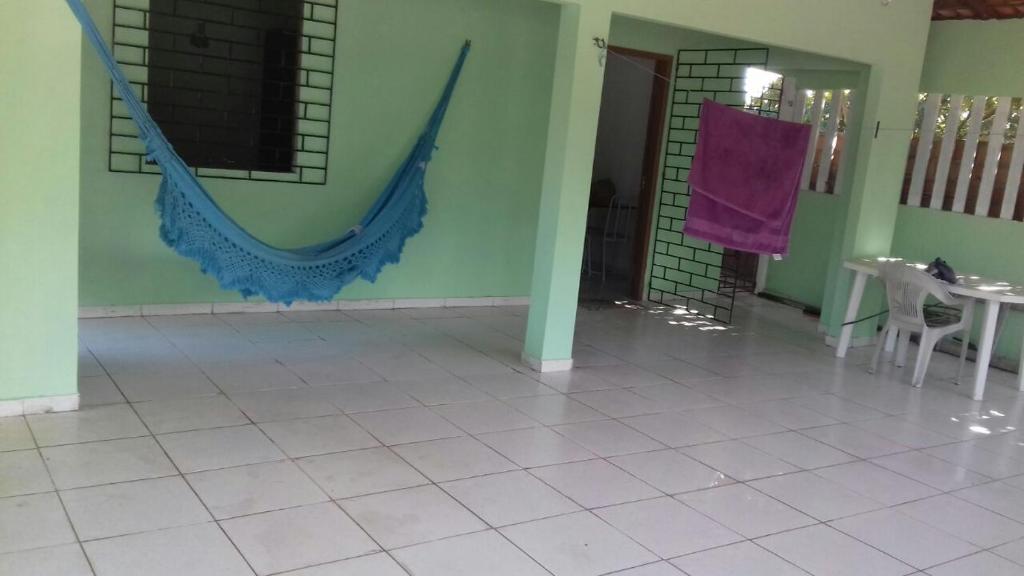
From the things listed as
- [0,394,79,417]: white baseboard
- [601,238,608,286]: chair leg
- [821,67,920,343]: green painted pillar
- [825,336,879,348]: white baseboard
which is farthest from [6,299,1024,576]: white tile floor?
[601,238,608,286]: chair leg

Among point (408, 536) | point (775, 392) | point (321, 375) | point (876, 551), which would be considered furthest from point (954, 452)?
point (321, 375)

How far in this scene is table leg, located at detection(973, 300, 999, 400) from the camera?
4.64 metres

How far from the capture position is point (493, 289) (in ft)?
19.2

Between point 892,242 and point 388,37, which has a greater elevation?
point 388,37

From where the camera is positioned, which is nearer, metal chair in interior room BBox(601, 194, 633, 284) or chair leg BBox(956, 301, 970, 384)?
chair leg BBox(956, 301, 970, 384)

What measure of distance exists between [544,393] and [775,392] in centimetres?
131

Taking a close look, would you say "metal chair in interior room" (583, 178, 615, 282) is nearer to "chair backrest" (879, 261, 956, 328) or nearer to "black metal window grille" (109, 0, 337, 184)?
"chair backrest" (879, 261, 956, 328)

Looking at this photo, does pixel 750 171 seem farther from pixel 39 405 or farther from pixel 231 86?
pixel 39 405

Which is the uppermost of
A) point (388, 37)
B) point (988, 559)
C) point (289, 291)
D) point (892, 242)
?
point (388, 37)

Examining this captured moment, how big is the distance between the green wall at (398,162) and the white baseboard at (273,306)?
0.04m

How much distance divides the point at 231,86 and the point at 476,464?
293 cm

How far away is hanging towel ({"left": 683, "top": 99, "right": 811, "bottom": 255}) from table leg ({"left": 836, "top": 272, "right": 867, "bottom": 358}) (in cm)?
50

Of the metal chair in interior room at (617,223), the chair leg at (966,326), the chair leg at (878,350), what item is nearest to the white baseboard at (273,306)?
the metal chair in interior room at (617,223)

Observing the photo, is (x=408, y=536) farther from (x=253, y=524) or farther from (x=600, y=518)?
(x=600, y=518)
